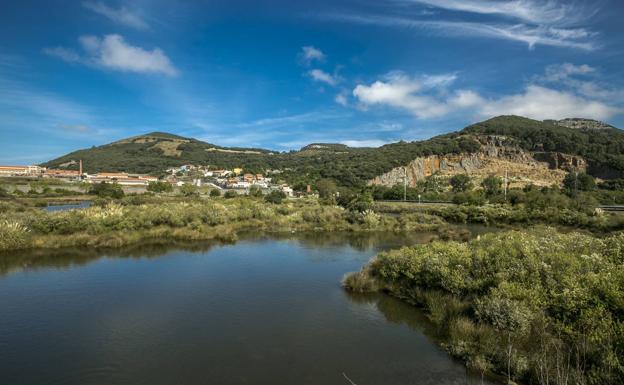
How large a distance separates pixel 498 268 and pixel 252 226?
89.0ft

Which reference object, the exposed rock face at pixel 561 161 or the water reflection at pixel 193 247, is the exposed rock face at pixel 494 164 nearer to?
the exposed rock face at pixel 561 161

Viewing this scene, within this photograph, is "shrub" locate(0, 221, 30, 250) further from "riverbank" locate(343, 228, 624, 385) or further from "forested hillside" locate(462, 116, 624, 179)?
"forested hillside" locate(462, 116, 624, 179)

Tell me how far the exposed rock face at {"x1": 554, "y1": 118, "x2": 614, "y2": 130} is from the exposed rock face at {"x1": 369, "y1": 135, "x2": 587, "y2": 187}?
64094 mm

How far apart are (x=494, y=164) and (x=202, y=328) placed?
12087 centimetres

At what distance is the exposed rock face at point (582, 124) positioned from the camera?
528ft

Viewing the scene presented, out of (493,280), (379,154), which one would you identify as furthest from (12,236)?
(379,154)

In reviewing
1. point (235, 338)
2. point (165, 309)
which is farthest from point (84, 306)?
point (235, 338)

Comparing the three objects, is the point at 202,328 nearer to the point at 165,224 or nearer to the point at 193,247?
the point at 193,247

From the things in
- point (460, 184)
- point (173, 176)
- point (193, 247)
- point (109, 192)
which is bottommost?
point (193, 247)

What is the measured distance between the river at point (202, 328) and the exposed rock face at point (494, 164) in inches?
3482

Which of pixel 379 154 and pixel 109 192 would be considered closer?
pixel 109 192

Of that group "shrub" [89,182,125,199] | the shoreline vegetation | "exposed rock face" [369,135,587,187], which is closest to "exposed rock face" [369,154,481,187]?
"exposed rock face" [369,135,587,187]

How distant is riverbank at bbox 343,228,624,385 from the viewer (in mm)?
8164

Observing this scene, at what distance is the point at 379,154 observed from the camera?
424 ft
